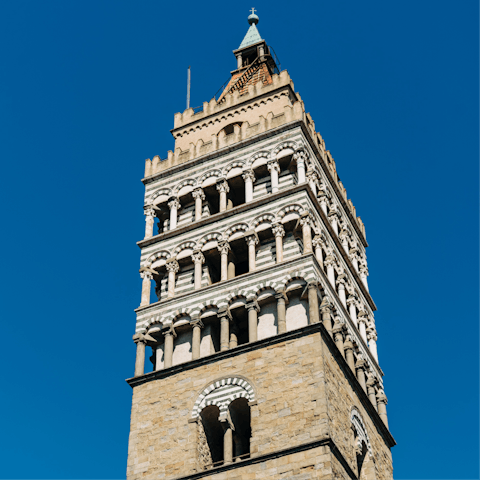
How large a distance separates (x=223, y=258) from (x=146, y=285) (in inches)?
114

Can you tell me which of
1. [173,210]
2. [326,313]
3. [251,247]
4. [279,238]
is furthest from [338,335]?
[173,210]

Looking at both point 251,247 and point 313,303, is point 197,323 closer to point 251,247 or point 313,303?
point 251,247

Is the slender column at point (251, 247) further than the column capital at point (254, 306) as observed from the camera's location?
Yes

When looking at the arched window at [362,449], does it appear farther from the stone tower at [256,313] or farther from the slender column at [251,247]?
the slender column at [251,247]

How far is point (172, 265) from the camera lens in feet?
107

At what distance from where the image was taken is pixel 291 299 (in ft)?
97.7

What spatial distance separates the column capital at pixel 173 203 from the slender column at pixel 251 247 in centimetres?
392

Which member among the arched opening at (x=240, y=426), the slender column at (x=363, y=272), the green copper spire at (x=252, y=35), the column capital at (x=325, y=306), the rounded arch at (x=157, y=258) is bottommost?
the arched opening at (x=240, y=426)

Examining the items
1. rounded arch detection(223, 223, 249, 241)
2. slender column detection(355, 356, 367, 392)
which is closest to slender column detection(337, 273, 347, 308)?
slender column detection(355, 356, 367, 392)

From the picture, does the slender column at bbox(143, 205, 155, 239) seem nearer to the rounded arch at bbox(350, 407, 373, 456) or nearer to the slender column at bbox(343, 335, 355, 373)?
the slender column at bbox(343, 335, 355, 373)

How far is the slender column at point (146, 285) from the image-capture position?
31.9 meters

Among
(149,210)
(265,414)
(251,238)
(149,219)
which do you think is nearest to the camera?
(265,414)

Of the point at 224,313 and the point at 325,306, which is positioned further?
the point at 224,313

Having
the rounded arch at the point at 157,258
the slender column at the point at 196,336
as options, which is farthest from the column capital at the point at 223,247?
the slender column at the point at 196,336
